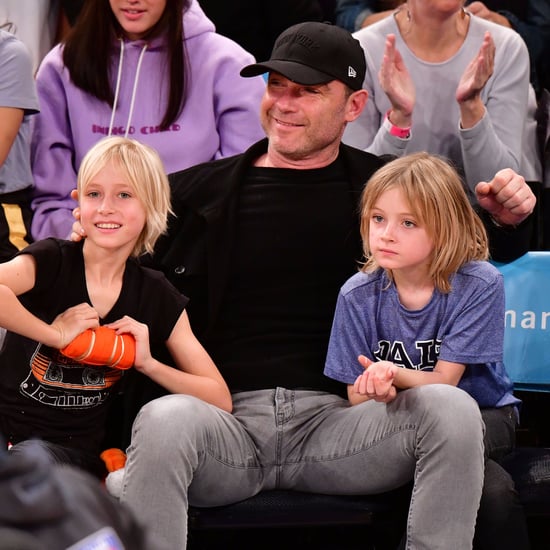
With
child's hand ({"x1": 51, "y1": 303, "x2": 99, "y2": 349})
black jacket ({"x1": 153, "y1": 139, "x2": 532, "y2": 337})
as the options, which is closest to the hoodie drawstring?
black jacket ({"x1": 153, "y1": 139, "x2": 532, "y2": 337})

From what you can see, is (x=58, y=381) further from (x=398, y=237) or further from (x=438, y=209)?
(x=438, y=209)

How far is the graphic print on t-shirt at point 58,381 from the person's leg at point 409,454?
0.46m

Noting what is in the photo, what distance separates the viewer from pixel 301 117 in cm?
295

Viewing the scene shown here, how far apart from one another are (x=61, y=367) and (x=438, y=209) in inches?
36.8

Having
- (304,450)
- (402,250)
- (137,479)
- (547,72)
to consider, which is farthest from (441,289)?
(547,72)

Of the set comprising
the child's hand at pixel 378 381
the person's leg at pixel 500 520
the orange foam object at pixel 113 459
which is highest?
the child's hand at pixel 378 381

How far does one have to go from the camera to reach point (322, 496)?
2561 mm

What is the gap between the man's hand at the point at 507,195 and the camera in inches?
110

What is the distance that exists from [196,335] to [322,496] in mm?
562

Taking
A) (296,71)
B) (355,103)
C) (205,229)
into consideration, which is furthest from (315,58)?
(205,229)

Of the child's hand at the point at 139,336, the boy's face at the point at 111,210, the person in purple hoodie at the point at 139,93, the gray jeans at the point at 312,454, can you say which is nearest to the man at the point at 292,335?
the gray jeans at the point at 312,454

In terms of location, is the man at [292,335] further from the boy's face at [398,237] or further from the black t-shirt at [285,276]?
the boy's face at [398,237]

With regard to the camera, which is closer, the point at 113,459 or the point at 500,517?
the point at 500,517

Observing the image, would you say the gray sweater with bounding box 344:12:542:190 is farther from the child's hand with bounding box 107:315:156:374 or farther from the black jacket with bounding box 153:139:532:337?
the child's hand with bounding box 107:315:156:374
